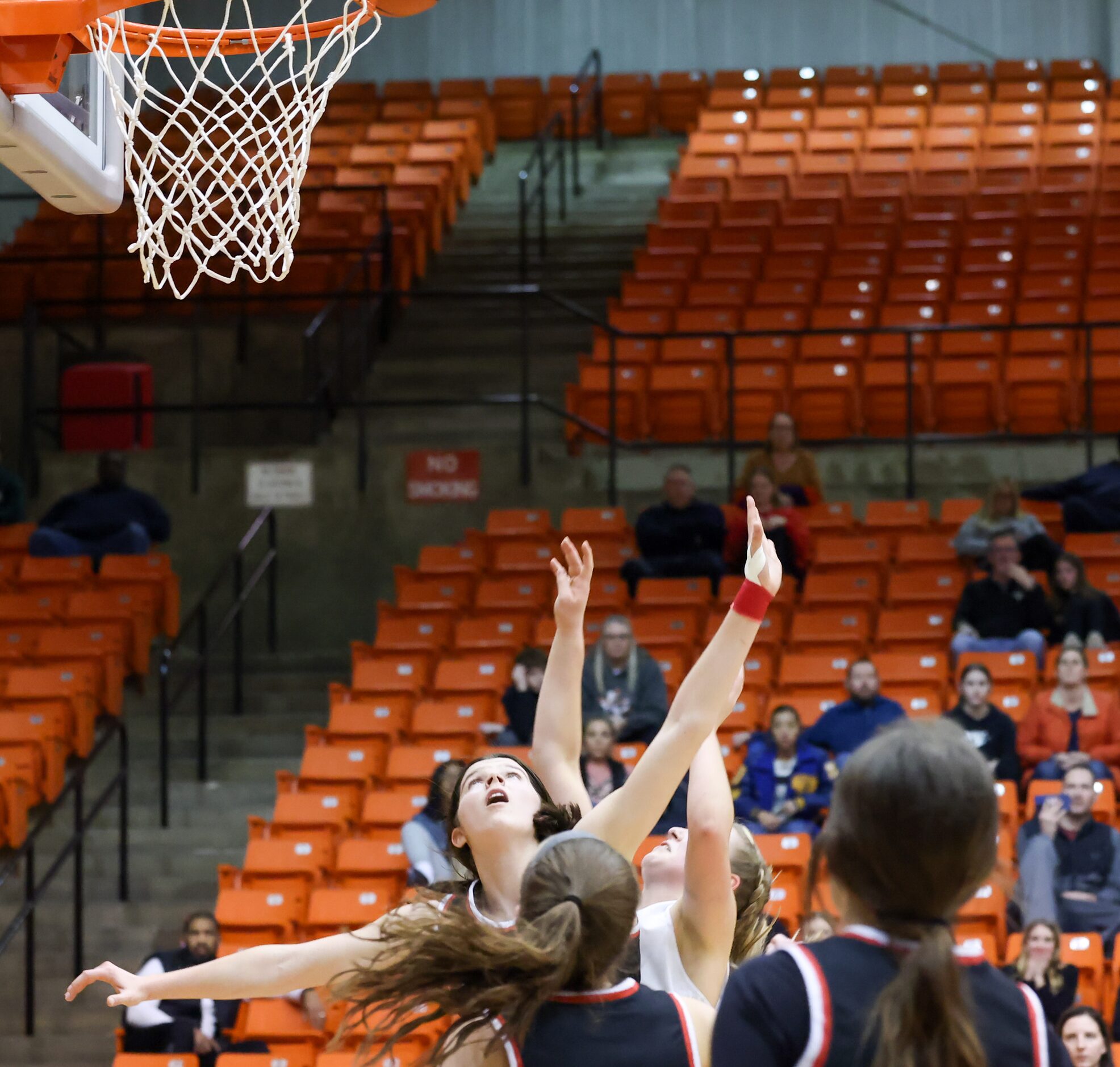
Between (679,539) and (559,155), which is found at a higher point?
(559,155)

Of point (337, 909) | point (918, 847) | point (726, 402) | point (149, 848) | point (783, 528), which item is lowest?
point (149, 848)

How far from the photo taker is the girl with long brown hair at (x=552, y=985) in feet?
7.28

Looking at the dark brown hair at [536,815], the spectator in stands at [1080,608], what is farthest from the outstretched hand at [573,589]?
the spectator in stands at [1080,608]

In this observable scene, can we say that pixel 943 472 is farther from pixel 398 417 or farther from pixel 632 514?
pixel 398 417

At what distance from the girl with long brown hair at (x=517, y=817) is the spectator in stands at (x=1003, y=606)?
618cm

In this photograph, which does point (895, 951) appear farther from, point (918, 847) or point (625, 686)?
point (625, 686)

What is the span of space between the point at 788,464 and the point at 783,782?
126 inches

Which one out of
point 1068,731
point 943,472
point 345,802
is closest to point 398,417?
point 943,472

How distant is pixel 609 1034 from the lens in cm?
222

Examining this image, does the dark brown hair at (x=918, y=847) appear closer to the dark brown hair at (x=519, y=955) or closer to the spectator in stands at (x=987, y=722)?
the dark brown hair at (x=519, y=955)

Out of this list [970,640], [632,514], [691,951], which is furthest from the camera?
[632,514]

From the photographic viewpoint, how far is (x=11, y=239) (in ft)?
51.9

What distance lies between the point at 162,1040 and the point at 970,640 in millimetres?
4393

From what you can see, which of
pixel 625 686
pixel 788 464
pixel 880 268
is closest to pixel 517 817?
pixel 625 686
